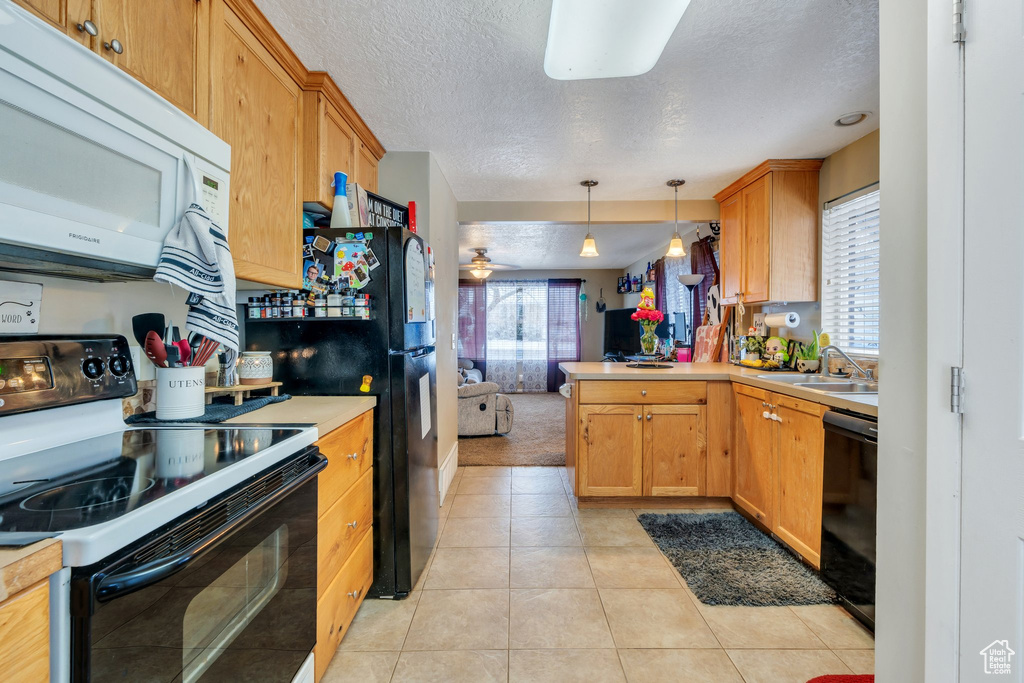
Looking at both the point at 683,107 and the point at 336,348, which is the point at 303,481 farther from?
the point at 683,107

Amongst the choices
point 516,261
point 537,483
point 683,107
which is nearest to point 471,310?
point 516,261

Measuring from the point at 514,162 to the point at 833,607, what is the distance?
2.94 m

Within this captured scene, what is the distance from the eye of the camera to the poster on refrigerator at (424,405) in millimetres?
2148

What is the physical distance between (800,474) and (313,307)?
7.94 feet

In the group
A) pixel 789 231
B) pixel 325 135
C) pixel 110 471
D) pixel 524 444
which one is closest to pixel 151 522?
pixel 110 471

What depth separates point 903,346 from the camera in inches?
42.2

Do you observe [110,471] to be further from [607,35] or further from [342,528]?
[607,35]

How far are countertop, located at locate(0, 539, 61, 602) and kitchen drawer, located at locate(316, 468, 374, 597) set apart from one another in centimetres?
80

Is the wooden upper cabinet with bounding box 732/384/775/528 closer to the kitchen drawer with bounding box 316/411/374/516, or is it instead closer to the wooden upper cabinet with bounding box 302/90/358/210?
the kitchen drawer with bounding box 316/411/374/516

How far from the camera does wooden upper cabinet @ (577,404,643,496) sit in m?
2.90

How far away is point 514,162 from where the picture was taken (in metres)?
3.04

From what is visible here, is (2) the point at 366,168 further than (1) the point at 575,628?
Yes

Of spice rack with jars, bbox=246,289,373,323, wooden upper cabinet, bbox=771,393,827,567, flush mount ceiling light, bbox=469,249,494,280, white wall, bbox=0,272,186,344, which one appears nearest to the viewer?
white wall, bbox=0,272,186,344

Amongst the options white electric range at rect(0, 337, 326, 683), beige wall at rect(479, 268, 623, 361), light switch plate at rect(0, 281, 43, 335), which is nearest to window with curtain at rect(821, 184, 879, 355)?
white electric range at rect(0, 337, 326, 683)
